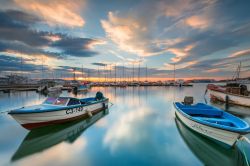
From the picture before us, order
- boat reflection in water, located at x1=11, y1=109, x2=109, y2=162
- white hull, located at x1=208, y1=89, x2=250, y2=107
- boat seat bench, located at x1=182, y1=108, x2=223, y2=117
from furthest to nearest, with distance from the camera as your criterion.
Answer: white hull, located at x1=208, y1=89, x2=250, y2=107, boat seat bench, located at x1=182, y1=108, x2=223, y2=117, boat reflection in water, located at x1=11, y1=109, x2=109, y2=162

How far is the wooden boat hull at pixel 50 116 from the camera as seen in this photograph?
360 inches

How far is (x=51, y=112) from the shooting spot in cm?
1003

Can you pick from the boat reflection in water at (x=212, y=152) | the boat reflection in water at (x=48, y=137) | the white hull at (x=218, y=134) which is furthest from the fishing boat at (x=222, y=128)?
the boat reflection in water at (x=48, y=137)

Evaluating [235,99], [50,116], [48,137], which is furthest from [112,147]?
[235,99]

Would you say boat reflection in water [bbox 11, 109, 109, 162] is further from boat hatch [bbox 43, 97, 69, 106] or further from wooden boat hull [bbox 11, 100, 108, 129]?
boat hatch [bbox 43, 97, 69, 106]

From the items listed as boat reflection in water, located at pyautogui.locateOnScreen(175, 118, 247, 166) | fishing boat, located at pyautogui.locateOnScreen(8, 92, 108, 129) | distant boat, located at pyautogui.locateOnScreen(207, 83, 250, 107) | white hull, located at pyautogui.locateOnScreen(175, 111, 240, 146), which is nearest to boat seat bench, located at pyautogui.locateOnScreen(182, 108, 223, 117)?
boat reflection in water, located at pyautogui.locateOnScreen(175, 118, 247, 166)

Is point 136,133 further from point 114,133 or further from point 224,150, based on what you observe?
point 224,150

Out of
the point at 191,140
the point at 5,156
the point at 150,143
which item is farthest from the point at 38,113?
the point at 191,140

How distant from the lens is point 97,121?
1310cm

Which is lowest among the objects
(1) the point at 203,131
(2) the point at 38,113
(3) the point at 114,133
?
(3) the point at 114,133

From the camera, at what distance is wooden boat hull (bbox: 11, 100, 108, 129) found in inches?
360

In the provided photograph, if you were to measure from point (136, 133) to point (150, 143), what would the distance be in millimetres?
1741

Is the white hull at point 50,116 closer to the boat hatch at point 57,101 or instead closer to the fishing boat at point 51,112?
the fishing boat at point 51,112

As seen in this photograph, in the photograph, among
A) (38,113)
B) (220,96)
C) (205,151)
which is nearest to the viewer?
(205,151)
